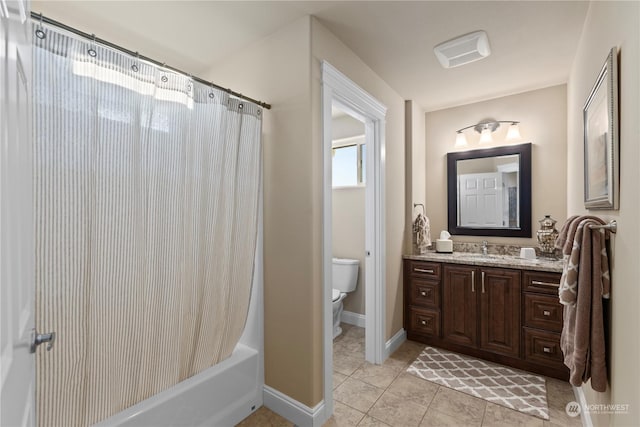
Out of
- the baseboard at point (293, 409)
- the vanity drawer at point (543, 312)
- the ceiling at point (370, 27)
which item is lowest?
the baseboard at point (293, 409)

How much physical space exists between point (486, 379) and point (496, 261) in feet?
3.10

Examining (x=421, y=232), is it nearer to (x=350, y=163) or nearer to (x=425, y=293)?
(x=425, y=293)

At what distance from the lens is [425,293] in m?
2.87

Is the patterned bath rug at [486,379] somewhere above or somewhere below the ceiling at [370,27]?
below

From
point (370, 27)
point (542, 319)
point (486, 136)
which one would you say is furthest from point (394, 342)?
point (370, 27)

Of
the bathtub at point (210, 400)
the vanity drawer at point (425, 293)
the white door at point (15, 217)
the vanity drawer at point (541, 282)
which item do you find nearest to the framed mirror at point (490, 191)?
the vanity drawer at point (541, 282)

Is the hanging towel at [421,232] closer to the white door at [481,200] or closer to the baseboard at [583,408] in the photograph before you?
the white door at [481,200]

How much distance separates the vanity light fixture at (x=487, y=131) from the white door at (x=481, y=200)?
1.15 ft

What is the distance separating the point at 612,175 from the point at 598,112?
0.44 meters

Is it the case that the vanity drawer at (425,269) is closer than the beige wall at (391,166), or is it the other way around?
the beige wall at (391,166)

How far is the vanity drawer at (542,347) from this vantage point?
7.47ft

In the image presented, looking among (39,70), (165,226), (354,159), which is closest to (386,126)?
(354,159)

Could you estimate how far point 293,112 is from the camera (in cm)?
184

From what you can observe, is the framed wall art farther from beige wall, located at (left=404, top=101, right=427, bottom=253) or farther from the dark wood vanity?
beige wall, located at (left=404, top=101, right=427, bottom=253)
